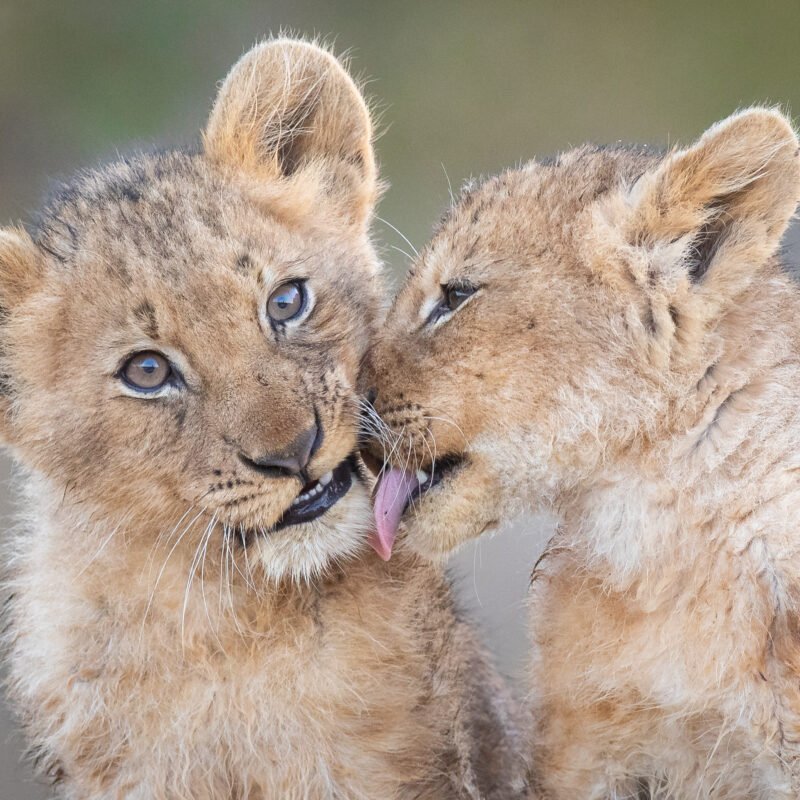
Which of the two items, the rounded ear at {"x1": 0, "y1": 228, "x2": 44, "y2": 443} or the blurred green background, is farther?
the blurred green background

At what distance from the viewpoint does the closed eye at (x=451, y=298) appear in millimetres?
2055

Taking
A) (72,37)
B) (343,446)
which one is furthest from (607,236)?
(72,37)

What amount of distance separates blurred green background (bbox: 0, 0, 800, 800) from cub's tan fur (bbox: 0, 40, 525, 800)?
157cm

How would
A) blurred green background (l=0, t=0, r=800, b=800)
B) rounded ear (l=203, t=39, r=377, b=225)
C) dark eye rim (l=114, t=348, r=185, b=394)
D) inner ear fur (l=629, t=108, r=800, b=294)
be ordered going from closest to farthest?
inner ear fur (l=629, t=108, r=800, b=294)
dark eye rim (l=114, t=348, r=185, b=394)
rounded ear (l=203, t=39, r=377, b=225)
blurred green background (l=0, t=0, r=800, b=800)

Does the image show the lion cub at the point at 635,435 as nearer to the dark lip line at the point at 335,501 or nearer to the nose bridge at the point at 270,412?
the dark lip line at the point at 335,501

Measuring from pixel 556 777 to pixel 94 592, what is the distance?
2.85 ft

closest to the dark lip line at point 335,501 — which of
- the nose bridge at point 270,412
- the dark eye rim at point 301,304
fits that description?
the nose bridge at point 270,412

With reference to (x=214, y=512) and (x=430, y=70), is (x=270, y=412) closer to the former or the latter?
(x=214, y=512)

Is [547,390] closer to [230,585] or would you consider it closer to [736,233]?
[736,233]

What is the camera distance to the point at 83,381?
205 cm

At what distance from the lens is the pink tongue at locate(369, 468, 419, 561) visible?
2082mm

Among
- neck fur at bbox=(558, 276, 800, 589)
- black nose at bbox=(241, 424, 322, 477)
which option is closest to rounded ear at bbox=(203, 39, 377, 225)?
black nose at bbox=(241, 424, 322, 477)

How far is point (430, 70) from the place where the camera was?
4695 mm

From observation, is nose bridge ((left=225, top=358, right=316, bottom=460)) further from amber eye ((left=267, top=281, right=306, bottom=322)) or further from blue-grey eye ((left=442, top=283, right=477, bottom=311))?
blue-grey eye ((left=442, top=283, right=477, bottom=311))
